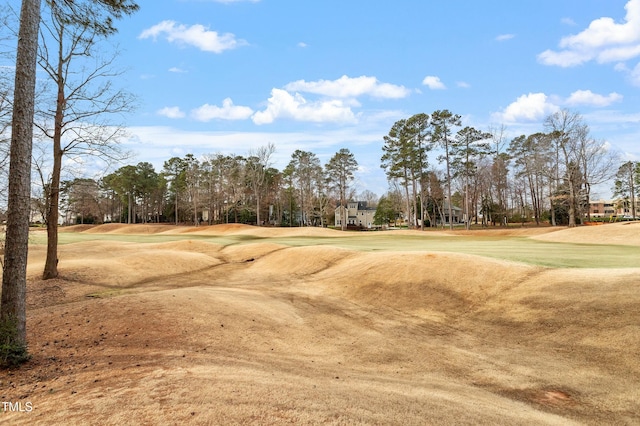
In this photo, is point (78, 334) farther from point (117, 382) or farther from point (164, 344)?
point (117, 382)

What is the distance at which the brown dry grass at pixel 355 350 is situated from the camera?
4020 millimetres

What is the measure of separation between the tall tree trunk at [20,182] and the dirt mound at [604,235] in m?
31.7

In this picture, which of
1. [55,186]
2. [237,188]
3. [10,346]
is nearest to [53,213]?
[55,186]

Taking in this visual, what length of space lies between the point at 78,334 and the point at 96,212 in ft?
303

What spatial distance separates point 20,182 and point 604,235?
3489 cm

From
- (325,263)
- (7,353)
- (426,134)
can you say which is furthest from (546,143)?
(7,353)

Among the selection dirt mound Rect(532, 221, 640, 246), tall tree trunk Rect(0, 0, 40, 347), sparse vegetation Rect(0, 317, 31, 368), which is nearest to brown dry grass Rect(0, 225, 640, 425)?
sparse vegetation Rect(0, 317, 31, 368)

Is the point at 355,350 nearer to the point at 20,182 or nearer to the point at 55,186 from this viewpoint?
the point at 20,182

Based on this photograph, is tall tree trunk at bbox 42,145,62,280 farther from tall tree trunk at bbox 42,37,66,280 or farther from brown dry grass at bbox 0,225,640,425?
brown dry grass at bbox 0,225,640,425

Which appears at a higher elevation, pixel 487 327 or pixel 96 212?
pixel 96 212

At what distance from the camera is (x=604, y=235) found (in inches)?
1086

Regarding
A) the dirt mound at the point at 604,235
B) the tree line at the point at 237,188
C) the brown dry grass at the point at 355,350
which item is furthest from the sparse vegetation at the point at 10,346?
the tree line at the point at 237,188

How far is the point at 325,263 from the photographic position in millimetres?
17969

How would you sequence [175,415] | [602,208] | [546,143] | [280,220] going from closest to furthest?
1. [175,415]
2. [546,143]
3. [280,220]
4. [602,208]
